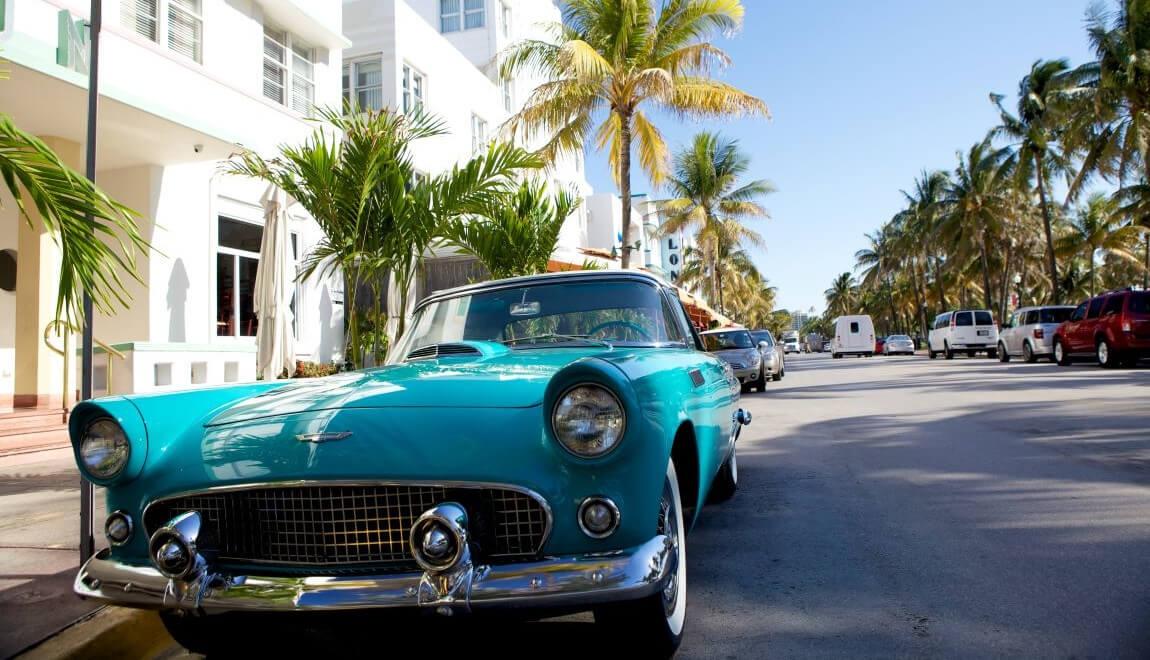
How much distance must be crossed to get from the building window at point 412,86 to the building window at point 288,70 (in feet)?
10.7

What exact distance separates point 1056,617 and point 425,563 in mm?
2409

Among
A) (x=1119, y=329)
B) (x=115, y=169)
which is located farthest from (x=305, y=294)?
(x=1119, y=329)

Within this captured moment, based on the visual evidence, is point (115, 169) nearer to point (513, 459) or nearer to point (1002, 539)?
point (513, 459)

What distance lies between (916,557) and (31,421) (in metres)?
8.64

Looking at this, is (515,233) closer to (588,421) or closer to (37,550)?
(37,550)

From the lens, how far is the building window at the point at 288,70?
44.6 feet

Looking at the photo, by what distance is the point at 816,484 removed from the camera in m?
5.44

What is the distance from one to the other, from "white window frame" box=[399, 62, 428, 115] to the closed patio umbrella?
8341mm

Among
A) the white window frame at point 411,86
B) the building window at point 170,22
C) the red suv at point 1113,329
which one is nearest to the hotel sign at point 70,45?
the building window at point 170,22

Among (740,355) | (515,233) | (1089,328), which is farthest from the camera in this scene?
(1089,328)

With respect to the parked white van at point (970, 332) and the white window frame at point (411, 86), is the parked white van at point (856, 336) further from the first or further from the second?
the white window frame at point (411, 86)

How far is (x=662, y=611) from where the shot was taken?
2.29 metres

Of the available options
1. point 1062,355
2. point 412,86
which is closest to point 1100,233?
point 1062,355

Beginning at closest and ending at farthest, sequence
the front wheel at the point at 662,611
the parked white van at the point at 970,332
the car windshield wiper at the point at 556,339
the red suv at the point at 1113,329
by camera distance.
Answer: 1. the front wheel at the point at 662,611
2. the car windshield wiper at the point at 556,339
3. the red suv at the point at 1113,329
4. the parked white van at the point at 970,332
